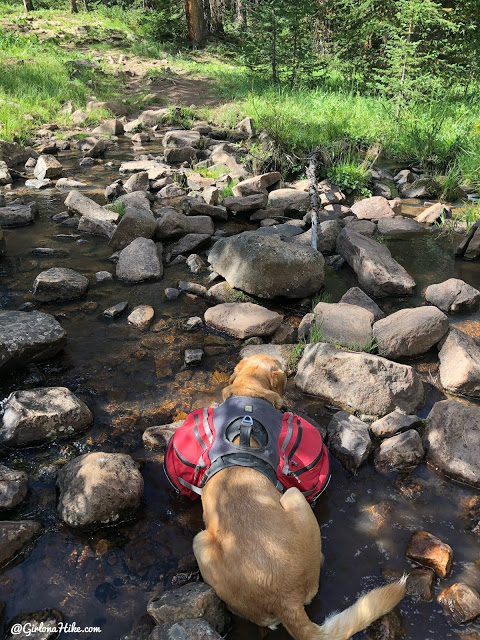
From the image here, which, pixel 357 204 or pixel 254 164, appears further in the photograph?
pixel 254 164

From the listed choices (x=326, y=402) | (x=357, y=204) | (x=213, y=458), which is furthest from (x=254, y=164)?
(x=213, y=458)

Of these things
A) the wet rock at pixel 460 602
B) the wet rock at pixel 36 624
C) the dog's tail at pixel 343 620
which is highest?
the dog's tail at pixel 343 620

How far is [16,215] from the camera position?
7562mm

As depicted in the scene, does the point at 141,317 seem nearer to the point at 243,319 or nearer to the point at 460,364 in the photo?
the point at 243,319

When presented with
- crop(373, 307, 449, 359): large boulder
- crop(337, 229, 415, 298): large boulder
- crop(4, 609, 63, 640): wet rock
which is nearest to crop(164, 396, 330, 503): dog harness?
crop(4, 609, 63, 640): wet rock

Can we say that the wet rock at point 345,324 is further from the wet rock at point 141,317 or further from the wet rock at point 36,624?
the wet rock at point 36,624

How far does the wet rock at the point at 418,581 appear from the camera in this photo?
272 centimetres

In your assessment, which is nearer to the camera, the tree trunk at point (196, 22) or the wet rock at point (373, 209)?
the wet rock at point (373, 209)

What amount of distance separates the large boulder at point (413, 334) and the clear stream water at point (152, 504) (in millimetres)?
183

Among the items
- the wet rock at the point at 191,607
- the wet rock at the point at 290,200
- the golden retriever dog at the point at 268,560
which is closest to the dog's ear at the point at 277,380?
the golden retriever dog at the point at 268,560

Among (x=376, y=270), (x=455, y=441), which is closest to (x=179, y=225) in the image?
(x=376, y=270)

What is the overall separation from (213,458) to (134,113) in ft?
49.6

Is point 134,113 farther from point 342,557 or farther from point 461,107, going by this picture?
point 342,557

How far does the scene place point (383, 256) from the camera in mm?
6203
